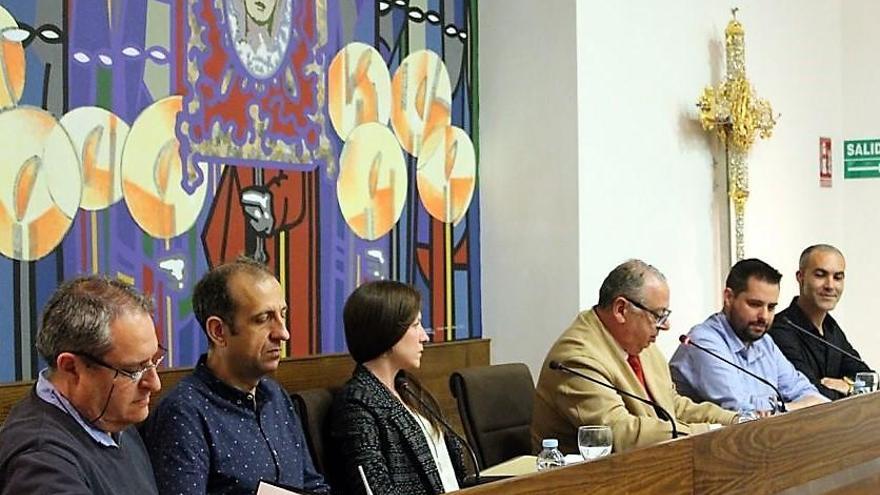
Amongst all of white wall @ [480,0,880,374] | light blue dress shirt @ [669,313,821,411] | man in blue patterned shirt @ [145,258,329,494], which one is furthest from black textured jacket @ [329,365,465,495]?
white wall @ [480,0,880,374]

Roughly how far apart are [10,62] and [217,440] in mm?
1227

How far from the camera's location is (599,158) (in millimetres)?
5090

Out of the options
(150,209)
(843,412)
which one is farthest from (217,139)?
(843,412)

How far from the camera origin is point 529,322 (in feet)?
16.8

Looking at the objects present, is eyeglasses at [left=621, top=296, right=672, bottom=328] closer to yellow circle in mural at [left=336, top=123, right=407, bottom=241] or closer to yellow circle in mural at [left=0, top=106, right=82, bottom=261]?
yellow circle in mural at [left=336, top=123, right=407, bottom=241]

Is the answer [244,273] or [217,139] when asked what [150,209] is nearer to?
[217,139]

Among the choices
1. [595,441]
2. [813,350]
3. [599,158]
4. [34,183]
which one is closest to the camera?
[595,441]

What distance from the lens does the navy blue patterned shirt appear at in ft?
8.97

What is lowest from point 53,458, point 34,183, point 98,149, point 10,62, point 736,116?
point 53,458

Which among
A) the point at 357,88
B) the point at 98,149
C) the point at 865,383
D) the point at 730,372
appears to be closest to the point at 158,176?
the point at 98,149

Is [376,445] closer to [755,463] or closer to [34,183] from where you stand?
[755,463]

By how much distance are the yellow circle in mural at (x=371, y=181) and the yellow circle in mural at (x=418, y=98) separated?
0.09 m

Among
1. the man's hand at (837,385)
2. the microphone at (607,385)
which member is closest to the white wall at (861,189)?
the man's hand at (837,385)

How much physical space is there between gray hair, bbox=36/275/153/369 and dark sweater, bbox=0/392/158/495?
0.11 meters
